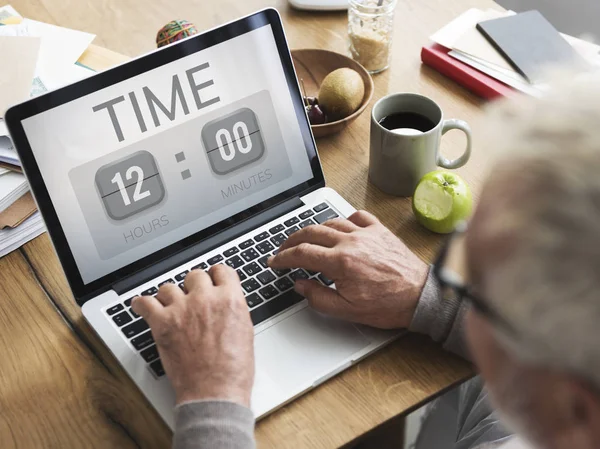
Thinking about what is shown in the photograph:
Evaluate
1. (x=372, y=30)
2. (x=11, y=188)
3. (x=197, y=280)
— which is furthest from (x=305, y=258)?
(x=372, y=30)

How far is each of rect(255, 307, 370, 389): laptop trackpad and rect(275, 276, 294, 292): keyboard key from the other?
4 centimetres

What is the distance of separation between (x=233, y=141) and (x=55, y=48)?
0.51 meters

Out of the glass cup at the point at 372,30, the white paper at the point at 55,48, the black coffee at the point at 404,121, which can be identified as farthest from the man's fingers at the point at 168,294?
the glass cup at the point at 372,30

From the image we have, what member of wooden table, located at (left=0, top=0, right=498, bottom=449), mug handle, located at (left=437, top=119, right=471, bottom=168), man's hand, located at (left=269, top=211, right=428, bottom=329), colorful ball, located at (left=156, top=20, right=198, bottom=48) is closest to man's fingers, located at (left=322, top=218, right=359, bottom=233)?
man's hand, located at (left=269, top=211, right=428, bottom=329)

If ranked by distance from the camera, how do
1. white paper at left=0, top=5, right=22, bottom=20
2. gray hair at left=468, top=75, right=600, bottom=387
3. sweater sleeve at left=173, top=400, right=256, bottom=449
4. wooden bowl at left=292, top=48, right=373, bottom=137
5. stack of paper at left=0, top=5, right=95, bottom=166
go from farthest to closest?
white paper at left=0, top=5, right=22, bottom=20 → wooden bowl at left=292, top=48, right=373, bottom=137 → stack of paper at left=0, top=5, right=95, bottom=166 → sweater sleeve at left=173, top=400, right=256, bottom=449 → gray hair at left=468, top=75, right=600, bottom=387

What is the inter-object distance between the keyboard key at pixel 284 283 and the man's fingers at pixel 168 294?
135mm

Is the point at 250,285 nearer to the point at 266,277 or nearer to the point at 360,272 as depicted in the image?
the point at 266,277

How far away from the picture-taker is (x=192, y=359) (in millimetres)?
773

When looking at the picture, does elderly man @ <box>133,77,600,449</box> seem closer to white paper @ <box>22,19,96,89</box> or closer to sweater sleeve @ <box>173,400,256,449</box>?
sweater sleeve @ <box>173,400,256,449</box>

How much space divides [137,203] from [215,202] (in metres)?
0.11

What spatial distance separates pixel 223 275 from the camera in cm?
85

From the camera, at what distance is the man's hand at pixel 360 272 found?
841 millimetres

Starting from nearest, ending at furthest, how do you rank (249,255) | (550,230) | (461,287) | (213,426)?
1. (550,230)
2. (461,287)
3. (213,426)
4. (249,255)

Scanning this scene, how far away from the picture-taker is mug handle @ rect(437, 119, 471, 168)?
102 cm
